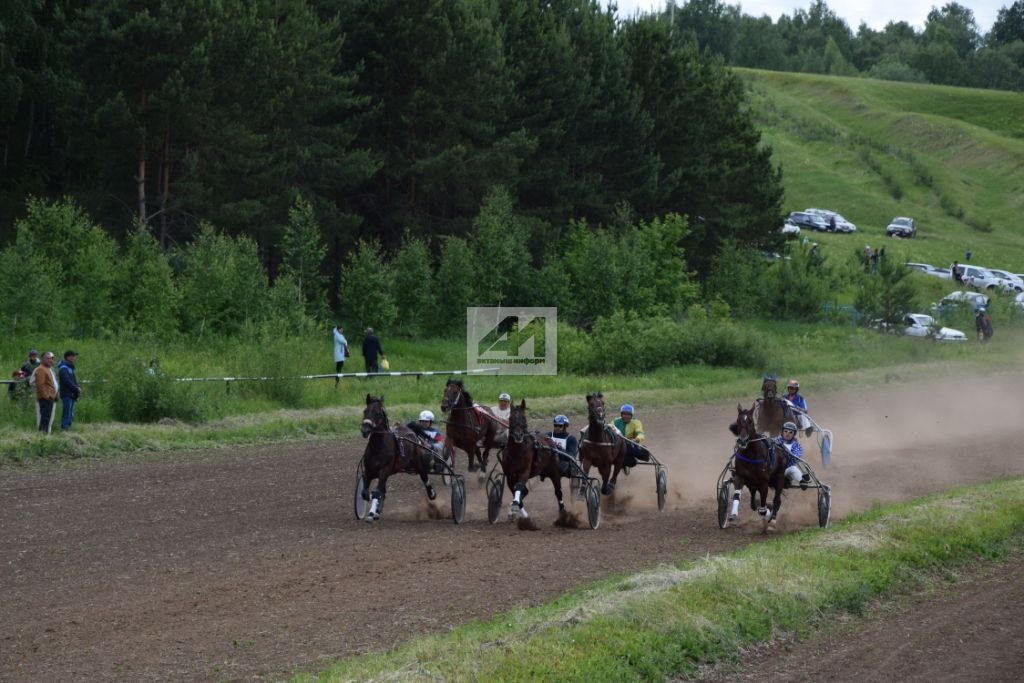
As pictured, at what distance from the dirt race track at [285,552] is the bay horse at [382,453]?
0.52m

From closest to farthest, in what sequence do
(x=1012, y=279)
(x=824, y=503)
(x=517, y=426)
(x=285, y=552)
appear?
(x=285, y=552), (x=517, y=426), (x=824, y=503), (x=1012, y=279)

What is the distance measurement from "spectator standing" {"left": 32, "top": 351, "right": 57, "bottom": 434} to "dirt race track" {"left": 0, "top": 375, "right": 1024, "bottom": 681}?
1836 mm

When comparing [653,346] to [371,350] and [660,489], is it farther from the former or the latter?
[660,489]

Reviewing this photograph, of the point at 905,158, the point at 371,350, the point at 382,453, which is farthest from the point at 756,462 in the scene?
the point at 905,158

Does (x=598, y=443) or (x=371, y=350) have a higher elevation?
(x=371, y=350)

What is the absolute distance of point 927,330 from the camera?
48875mm

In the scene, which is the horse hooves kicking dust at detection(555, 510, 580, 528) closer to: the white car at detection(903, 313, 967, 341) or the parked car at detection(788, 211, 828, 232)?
the white car at detection(903, 313, 967, 341)

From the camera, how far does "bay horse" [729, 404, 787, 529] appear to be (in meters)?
15.6

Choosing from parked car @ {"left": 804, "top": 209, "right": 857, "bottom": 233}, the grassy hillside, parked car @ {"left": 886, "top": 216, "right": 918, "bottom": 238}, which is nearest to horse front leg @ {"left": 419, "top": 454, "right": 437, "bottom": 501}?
the grassy hillside

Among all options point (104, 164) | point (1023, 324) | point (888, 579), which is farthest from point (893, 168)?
point (888, 579)

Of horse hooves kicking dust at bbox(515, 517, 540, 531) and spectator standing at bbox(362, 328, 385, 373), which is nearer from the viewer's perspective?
horse hooves kicking dust at bbox(515, 517, 540, 531)

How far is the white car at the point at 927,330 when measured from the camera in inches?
1908

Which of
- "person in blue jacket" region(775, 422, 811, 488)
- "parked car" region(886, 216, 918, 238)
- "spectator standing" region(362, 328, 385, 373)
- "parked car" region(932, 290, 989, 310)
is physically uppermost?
"parked car" region(886, 216, 918, 238)

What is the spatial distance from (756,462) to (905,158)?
305 ft
